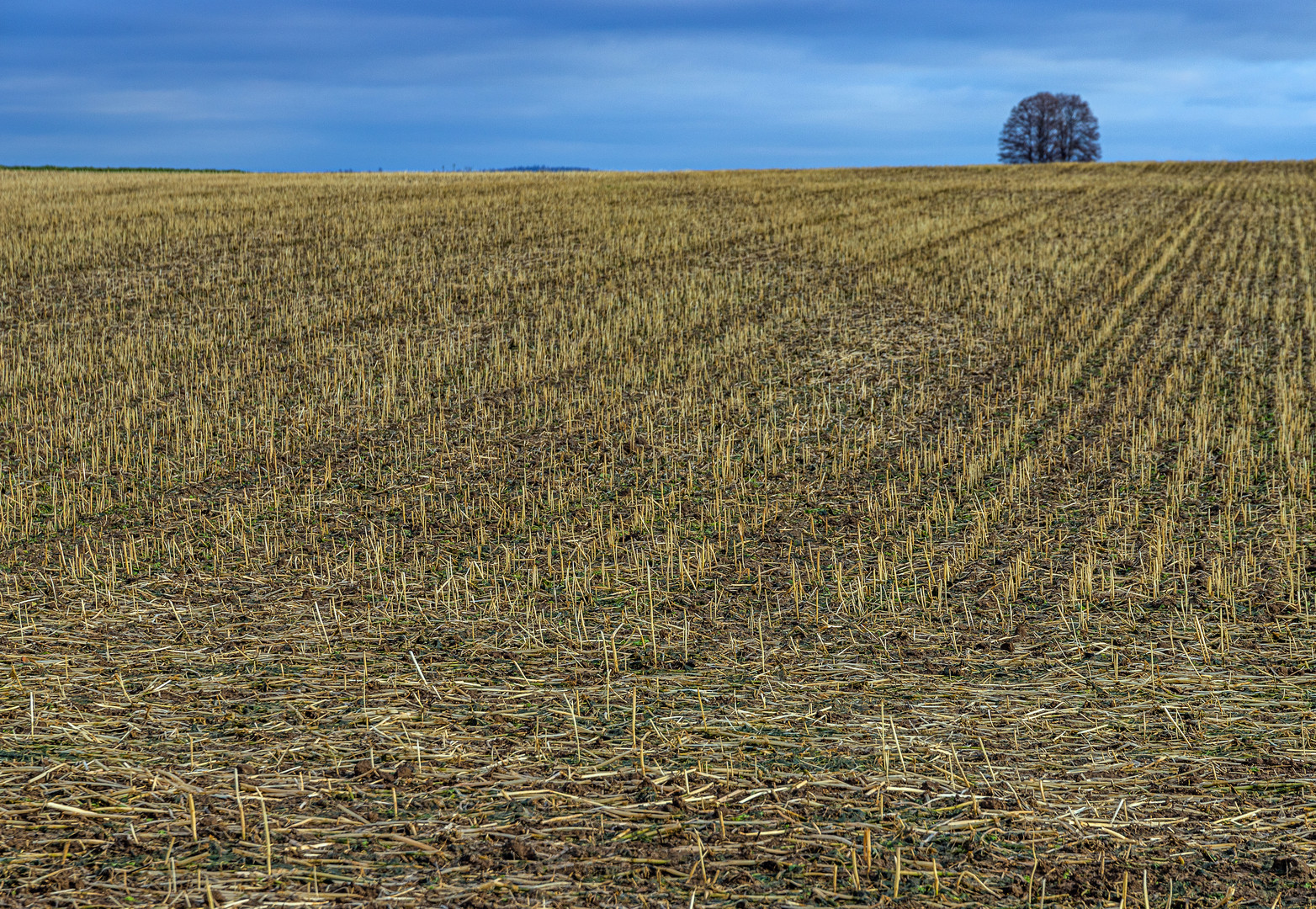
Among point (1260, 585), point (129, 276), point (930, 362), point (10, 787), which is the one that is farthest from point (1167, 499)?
point (129, 276)

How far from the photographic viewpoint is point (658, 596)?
827 centimetres

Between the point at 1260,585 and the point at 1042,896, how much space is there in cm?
471

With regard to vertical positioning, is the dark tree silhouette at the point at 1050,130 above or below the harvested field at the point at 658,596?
above

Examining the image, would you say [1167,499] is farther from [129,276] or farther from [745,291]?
[129,276]

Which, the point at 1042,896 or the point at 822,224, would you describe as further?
the point at 822,224

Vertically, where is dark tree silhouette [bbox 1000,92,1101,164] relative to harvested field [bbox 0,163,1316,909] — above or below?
above

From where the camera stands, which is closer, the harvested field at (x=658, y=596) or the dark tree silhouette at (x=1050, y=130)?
the harvested field at (x=658, y=596)

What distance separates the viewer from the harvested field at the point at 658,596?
485cm

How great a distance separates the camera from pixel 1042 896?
4.47 metres

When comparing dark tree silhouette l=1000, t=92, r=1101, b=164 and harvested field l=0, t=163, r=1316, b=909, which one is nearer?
harvested field l=0, t=163, r=1316, b=909

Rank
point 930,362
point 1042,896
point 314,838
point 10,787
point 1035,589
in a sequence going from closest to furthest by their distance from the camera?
point 1042,896 → point 314,838 → point 10,787 → point 1035,589 → point 930,362

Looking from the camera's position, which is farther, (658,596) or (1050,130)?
(1050,130)

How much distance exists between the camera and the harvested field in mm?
4852

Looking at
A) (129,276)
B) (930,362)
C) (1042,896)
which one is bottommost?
(1042,896)
